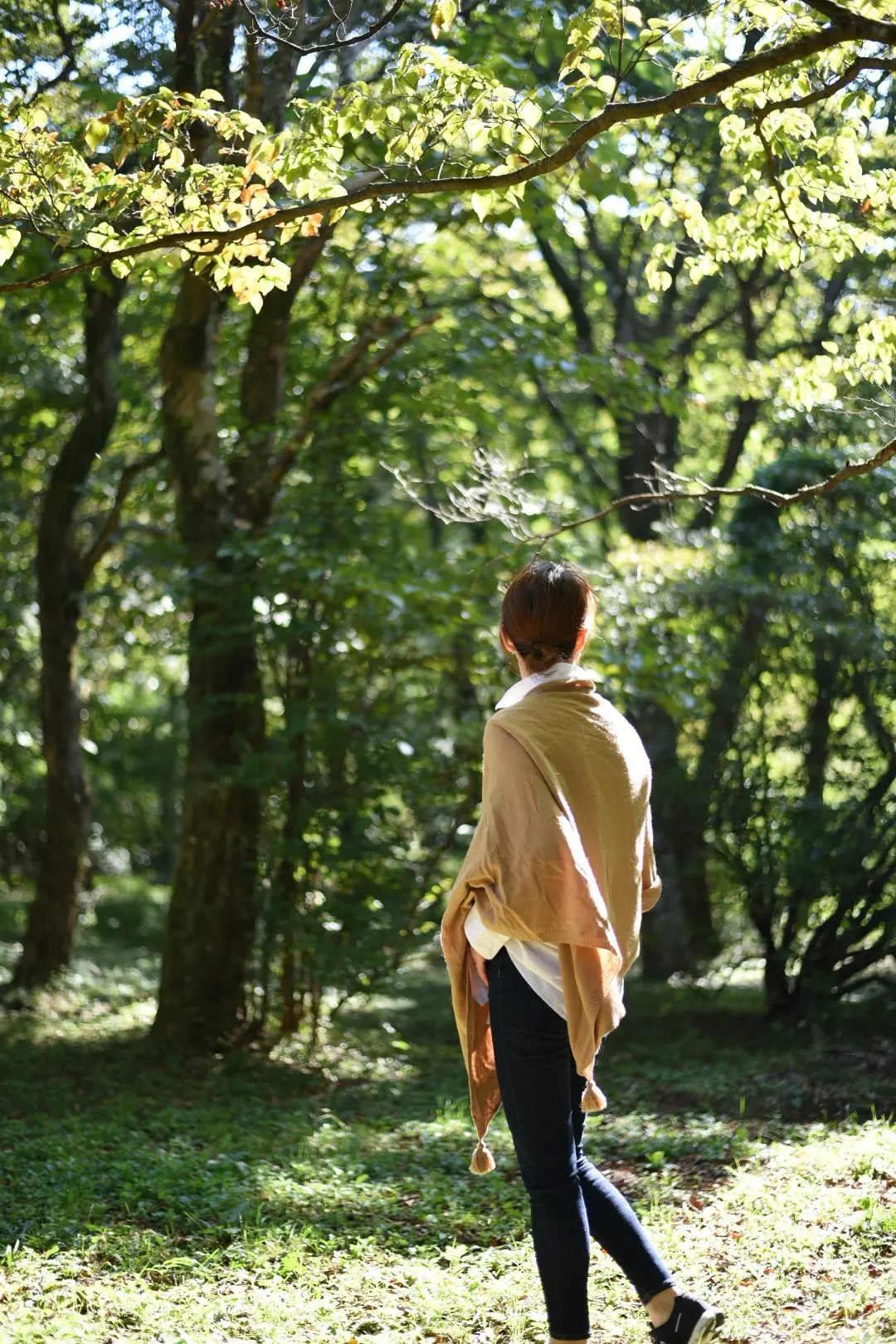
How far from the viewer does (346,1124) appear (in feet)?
20.3

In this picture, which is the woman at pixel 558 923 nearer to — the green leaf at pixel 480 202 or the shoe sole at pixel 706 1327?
the shoe sole at pixel 706 1327

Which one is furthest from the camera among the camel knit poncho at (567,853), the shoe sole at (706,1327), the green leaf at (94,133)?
the green leaf at (94,133)

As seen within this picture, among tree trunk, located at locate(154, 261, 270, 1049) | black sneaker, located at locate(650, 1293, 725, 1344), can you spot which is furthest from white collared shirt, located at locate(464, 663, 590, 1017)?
tree trunk, located at locate(154, 261, 270, 1049)

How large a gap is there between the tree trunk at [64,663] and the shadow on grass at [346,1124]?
3.99 feet

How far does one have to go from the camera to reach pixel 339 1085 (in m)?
7.18

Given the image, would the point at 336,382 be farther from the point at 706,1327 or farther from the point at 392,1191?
the point at 706,1327

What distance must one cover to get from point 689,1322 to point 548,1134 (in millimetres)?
640

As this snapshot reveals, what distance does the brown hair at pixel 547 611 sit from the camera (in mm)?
2977

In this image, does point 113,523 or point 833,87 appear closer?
point 833,87

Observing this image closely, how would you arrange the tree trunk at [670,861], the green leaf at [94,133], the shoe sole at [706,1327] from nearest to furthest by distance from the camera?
the shoe sole at [706,1327]
the green leaf at [94,133]
the tree trunk at [670,861]

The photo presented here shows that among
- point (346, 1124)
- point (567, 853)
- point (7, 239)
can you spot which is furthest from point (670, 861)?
point (567, 853)

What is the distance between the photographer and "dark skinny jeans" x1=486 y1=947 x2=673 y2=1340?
2.79 meters

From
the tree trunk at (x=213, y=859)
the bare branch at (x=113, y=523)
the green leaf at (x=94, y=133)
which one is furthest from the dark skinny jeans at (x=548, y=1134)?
the bare branch at (x=113, y=523)

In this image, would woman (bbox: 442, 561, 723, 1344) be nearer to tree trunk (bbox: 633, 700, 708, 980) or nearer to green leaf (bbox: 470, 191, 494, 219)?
green leaf (bbox: 470, 191, 494, 219)
